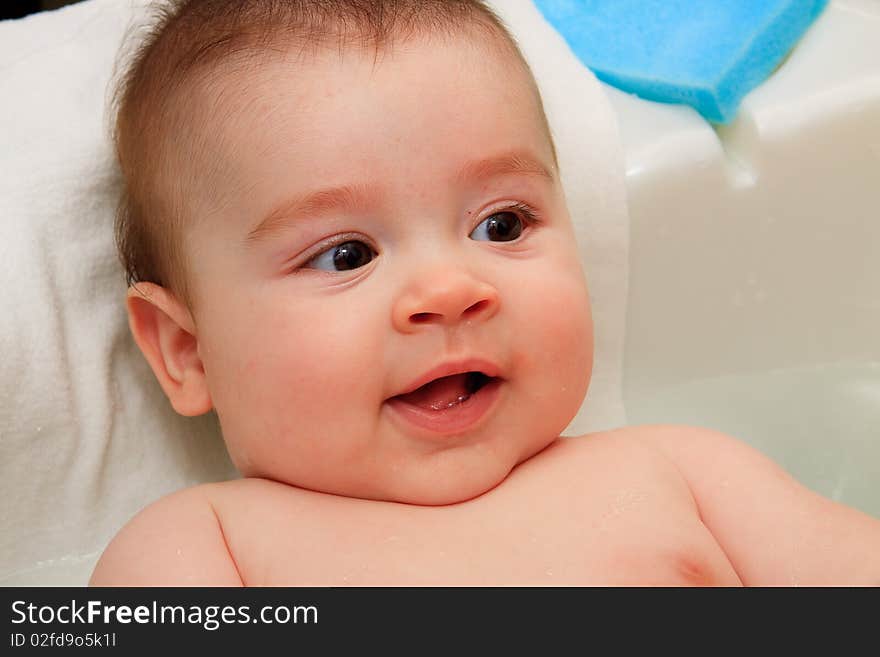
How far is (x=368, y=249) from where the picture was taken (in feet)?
3.06

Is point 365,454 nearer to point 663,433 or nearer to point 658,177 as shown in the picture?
point 663,433

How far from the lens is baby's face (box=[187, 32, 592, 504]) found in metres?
0.90

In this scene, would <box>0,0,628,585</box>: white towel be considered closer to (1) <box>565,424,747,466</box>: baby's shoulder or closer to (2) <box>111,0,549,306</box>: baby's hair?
(2) <box>111,0,549,306</box>: baby's hair

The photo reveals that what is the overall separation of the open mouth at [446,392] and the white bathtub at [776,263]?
1.49ft

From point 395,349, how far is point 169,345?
0.93ft

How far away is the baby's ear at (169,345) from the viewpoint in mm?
1033

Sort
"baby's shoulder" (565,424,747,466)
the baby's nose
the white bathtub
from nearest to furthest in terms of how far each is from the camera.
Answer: the baby's nose < "baby's shoulder" (565,424,747,466) < the white bathtub

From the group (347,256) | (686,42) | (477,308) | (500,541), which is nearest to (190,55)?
(347,256)

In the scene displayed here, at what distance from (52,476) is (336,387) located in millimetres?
397

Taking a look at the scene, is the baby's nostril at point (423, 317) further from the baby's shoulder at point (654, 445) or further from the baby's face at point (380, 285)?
the baby's shoulder at point (654, 445)

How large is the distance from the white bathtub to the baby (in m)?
0.37

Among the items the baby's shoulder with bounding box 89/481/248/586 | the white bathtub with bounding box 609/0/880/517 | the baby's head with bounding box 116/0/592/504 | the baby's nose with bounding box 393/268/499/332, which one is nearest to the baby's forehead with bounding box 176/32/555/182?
the baby's head with bounding box 116/0/592/504

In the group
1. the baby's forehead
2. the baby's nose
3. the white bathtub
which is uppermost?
the baby's forehead

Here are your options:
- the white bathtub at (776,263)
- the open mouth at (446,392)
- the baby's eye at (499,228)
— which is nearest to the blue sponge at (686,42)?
the white bathtub at (776,263)
